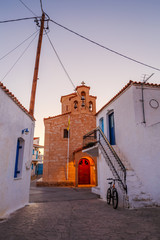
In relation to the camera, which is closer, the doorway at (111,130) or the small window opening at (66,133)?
the doorway at (111,130)

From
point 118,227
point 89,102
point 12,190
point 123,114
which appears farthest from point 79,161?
point 118,227

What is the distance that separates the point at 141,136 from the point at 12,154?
5797 mm

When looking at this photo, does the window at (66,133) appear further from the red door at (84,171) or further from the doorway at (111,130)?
the doorway at (111,130)

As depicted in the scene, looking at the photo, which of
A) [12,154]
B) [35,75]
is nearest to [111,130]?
[35,75]

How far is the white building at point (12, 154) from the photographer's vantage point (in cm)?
550

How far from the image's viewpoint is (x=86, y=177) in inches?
717

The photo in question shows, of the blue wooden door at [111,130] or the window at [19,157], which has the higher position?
the blue wooden door at [111,130]

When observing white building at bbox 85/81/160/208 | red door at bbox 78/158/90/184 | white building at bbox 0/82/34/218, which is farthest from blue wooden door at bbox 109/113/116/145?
red door at bbox 78/158/90/184

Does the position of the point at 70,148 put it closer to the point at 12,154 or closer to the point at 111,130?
the point at 111,130

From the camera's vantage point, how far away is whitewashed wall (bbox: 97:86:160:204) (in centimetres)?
741

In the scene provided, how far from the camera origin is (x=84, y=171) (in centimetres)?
1833

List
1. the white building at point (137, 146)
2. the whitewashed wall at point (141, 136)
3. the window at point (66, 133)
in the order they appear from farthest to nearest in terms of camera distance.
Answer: the window at point (66, 133)
the whitewashed wall at point (141, 136)
the white building at point (137, 146)

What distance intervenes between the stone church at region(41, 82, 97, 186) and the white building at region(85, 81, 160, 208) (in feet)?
27.1

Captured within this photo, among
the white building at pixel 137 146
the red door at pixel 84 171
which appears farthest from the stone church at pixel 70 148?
the white building at pixel 137 146
